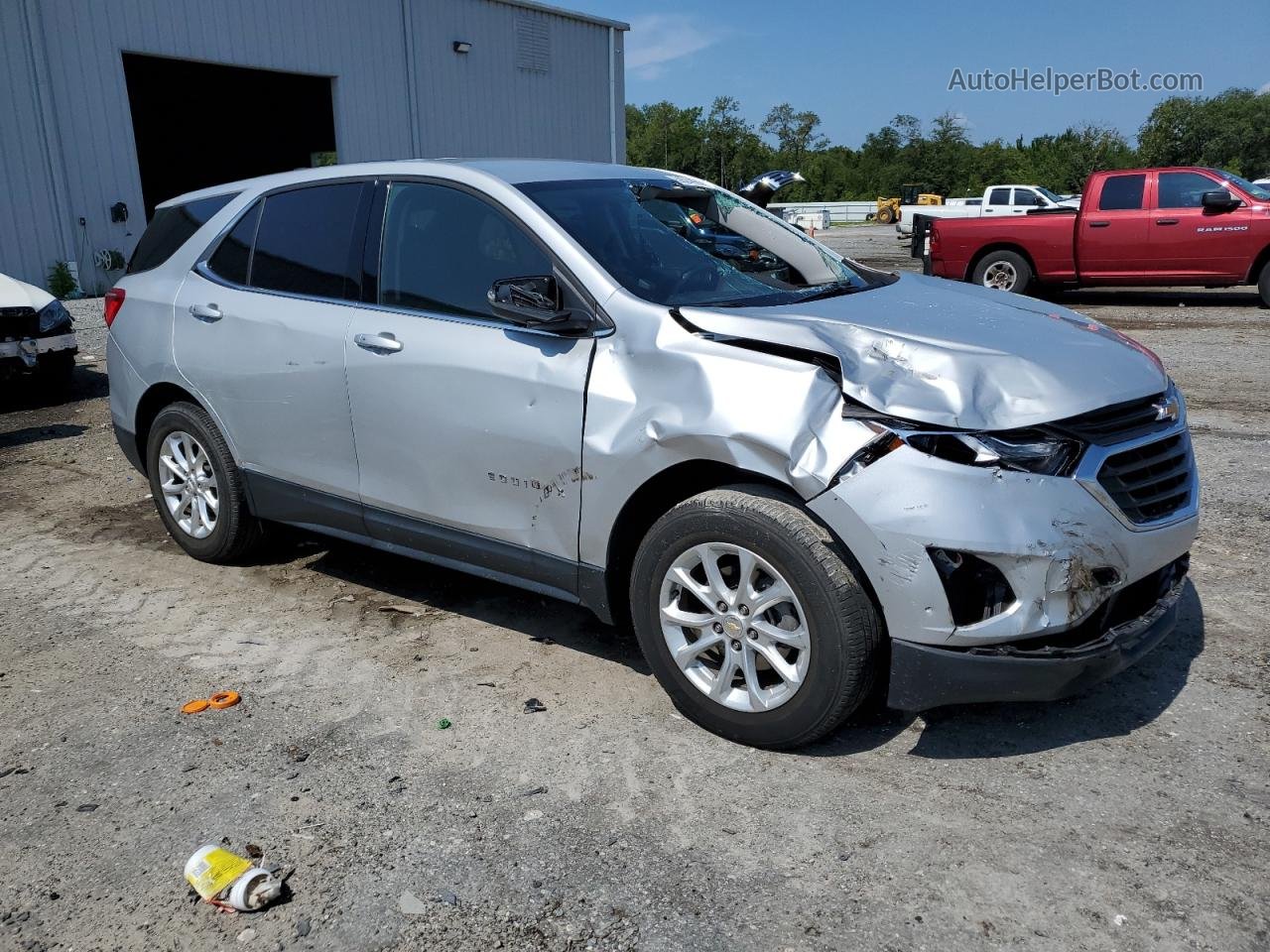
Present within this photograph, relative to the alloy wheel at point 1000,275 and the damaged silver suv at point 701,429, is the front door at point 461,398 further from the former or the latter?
the alloy wheel at point 1000,275

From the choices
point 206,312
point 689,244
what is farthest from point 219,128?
point 689,244

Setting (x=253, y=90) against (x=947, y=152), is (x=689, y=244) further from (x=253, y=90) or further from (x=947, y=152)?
(x=947, y=152)

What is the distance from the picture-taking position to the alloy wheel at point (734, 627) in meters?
3.14

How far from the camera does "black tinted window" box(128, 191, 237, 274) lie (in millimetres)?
5027

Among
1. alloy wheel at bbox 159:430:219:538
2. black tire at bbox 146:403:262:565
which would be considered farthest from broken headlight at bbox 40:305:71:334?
alloy wheel at bbox 159:430:219:538

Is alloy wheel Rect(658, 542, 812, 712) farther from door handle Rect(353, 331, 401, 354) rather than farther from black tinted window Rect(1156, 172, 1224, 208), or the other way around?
black tinted window Rect(1156, 172, 1224, 208)

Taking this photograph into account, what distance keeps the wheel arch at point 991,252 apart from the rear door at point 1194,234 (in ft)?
4.99

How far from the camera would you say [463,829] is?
2955mm

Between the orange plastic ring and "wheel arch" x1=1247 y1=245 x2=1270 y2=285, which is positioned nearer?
the orange plastic ring

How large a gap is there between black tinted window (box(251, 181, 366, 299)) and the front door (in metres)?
0.22

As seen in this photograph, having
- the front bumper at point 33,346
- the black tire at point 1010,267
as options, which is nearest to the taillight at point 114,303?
the front bumper at point 33,346

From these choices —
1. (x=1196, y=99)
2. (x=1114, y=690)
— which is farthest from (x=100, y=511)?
(x=1196, y=99)

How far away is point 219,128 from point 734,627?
104 feet

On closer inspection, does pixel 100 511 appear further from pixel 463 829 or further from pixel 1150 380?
pixel 1150 380
